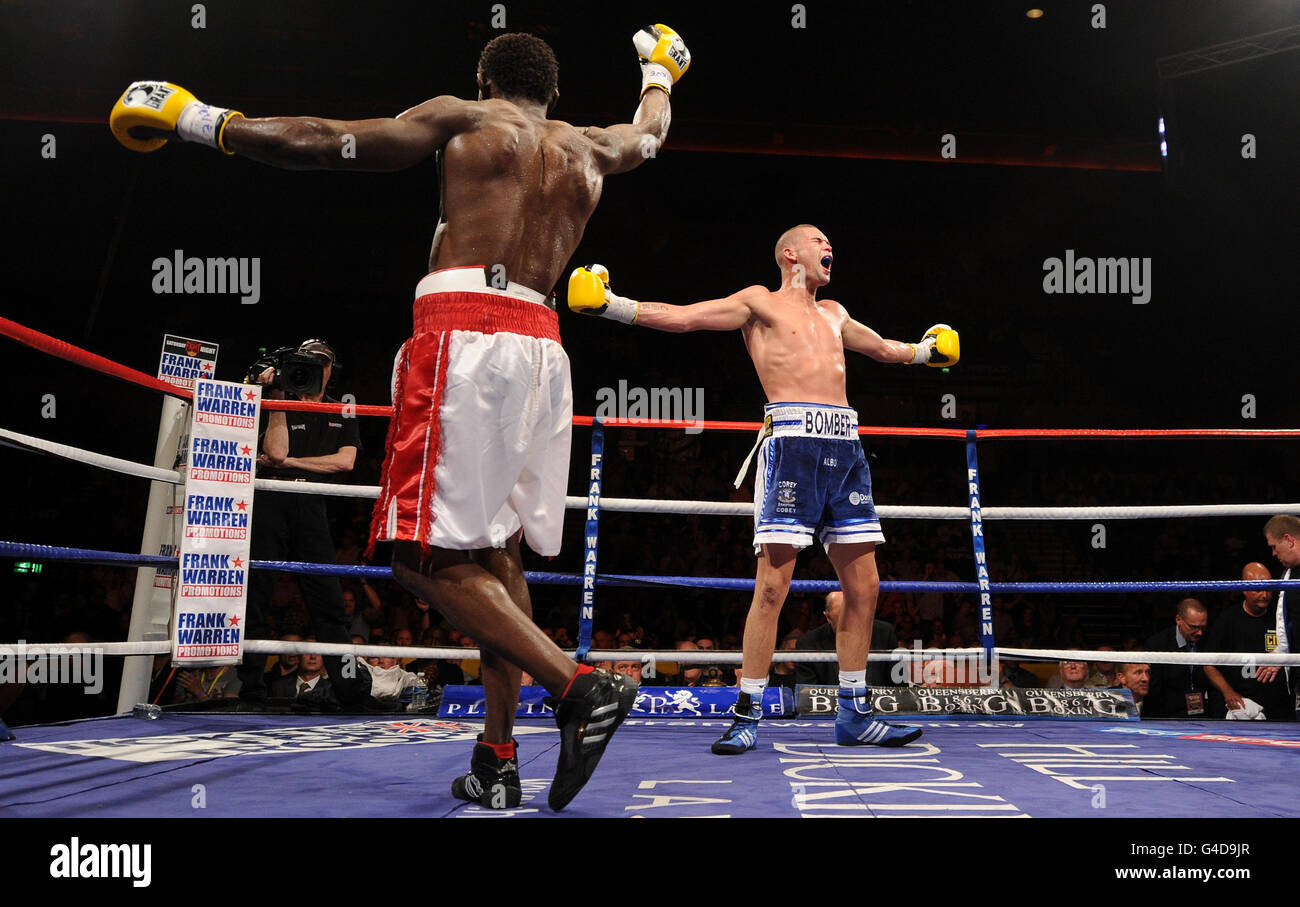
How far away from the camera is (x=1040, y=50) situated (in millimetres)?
7426

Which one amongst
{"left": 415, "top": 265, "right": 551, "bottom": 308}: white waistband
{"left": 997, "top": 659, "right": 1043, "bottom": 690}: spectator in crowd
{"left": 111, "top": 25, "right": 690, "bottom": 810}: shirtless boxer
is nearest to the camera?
{"left": 111, "top": 25, "right": 690, "bottom": 810}: shirtless boxer

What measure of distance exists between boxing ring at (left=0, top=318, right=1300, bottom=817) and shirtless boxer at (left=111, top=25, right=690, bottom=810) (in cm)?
20

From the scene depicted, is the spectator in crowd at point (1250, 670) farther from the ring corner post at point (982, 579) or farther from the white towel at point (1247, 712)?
the ring corner post at point (982, 579)

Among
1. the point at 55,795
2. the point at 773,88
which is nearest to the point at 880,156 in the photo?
the point at 773,88

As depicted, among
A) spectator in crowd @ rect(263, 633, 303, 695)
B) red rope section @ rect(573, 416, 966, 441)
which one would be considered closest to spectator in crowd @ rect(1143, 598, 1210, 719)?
red rope section @ rect(573, 416, 966, 441)

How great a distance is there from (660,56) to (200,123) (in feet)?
3.22

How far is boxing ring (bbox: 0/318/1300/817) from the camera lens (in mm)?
1564

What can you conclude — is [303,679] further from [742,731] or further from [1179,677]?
[1179,677]

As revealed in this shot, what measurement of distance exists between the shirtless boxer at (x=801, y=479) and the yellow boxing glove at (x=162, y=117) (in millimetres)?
1051

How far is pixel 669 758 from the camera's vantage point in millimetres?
2250

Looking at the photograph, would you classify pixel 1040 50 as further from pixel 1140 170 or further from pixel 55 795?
pixel 55 795

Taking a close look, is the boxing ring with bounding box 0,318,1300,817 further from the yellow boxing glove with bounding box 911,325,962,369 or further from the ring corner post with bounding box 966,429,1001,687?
the yellow boxing glove with bounding box 911,325,962,369

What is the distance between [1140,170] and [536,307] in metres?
8.67

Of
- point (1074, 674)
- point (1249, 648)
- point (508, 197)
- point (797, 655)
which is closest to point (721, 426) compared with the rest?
point (797, 655)
